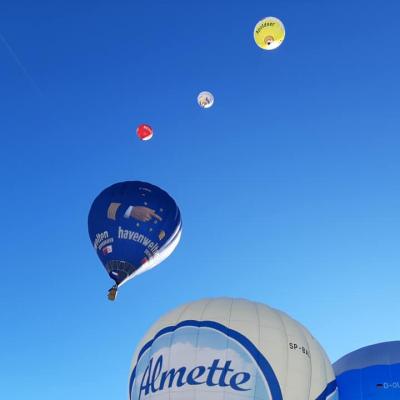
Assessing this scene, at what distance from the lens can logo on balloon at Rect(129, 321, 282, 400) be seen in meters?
10.4

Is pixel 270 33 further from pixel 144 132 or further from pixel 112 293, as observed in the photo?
pixel 112 293

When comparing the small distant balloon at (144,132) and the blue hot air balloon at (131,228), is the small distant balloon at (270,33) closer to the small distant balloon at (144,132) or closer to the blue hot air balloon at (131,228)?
the small distant balloon at (144,132)

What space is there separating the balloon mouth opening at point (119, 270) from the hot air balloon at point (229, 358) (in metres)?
4.55

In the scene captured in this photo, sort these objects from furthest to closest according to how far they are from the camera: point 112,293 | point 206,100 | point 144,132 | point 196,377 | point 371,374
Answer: point 206,100 → point 144,132 → point 112,293 → point 371,374 → point 196,377

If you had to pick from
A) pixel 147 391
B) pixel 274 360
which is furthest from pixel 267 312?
pixel 147 391

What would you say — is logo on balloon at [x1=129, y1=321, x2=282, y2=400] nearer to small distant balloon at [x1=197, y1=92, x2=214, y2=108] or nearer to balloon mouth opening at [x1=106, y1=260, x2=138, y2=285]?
balloon mouth opening at [x1=106, y1=260, x2=138, y2=285]

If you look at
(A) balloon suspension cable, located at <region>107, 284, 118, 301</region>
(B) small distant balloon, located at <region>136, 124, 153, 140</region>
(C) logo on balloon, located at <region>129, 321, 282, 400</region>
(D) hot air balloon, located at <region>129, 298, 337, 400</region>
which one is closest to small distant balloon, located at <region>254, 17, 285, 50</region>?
(B) small distant balloon, located at <region>136, 124, 153, 140</region>

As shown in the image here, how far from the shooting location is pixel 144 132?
62.9ft

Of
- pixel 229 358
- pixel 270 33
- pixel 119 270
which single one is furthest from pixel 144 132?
pixel 229 358

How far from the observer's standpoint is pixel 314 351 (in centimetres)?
1162

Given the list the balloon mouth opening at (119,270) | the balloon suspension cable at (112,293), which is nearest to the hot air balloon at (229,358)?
the balloon suspension cable at (112,293)

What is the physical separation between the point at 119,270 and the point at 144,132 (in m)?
5.13

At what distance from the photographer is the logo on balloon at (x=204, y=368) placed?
34.2 ft

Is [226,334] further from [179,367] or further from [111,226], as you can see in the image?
[111,226]
